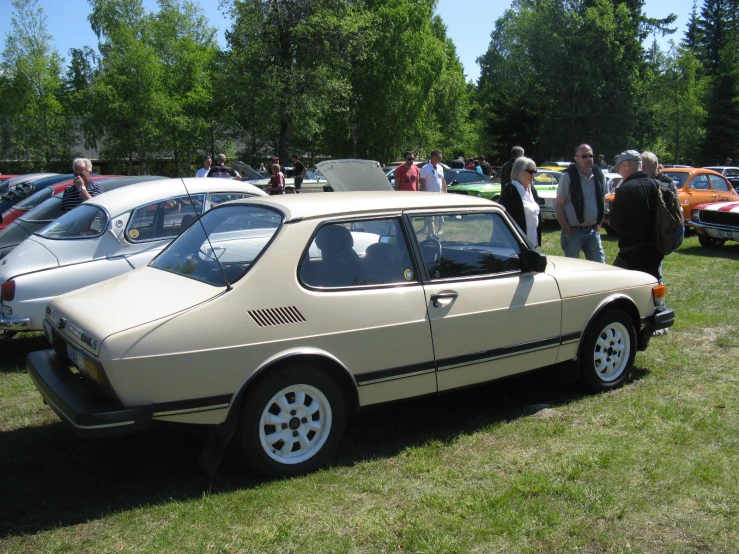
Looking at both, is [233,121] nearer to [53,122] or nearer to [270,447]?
[53,122]

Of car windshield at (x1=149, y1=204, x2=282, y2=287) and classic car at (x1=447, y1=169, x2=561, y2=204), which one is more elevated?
car windshield at (x1=149, y1=204, x2=282, y2=287)

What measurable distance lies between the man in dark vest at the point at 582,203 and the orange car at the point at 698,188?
29.0 ft

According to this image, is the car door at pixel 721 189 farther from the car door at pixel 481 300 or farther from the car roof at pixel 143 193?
the car door at pixel 481 300

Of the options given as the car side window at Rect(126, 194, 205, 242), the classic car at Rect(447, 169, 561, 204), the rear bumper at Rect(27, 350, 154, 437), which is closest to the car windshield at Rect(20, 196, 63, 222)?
the car side window at Rect(126, 194, 205, 242)

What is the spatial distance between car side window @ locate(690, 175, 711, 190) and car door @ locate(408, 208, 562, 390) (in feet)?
43.2

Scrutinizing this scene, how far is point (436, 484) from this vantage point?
3926 millimetres

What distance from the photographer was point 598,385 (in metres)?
5.37

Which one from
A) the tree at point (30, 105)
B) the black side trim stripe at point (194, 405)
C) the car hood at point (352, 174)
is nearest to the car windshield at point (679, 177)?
the car hood at point (352, 174)

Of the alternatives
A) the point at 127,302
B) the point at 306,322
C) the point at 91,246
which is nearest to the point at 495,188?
the point at 91,246

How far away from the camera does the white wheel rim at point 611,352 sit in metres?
5.36

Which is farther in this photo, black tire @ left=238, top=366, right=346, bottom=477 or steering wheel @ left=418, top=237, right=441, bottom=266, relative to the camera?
steering wheel @ left=418, top=237, right=441, bottom=266

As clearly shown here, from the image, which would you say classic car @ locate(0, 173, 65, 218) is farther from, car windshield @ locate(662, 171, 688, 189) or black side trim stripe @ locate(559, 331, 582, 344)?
car windshield @ locate(662, 171, 688, 189)

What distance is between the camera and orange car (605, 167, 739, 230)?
1567 cm

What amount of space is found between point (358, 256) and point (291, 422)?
110 centimetres
